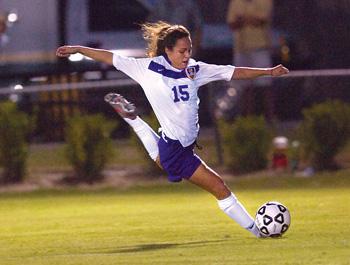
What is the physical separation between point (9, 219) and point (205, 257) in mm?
4541

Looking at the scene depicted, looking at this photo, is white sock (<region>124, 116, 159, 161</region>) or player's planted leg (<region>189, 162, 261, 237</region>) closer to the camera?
player's planted leg (<region>189, 162, 261, 237</region>)

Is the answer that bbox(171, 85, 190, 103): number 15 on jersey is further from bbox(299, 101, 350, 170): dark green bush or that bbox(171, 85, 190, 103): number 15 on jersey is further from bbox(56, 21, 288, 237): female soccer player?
bbox(299, 101, 350, 170): dark green bush

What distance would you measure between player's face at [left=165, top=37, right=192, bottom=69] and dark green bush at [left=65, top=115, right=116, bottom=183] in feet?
22.6

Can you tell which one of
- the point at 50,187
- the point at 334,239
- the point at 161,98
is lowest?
the point at 50,187

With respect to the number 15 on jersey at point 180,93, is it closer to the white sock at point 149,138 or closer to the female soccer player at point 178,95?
the female soccer player at point 178,95

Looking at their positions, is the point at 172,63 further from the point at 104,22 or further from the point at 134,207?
the point at 104,22

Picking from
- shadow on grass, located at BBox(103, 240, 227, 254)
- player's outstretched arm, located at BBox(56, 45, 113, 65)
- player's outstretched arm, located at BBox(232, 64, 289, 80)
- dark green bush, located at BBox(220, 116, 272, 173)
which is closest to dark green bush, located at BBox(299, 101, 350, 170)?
dark green bush, located at BBox(220, 116, 272, 173)

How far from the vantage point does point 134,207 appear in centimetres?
1655

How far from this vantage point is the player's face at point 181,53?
12.6 metres

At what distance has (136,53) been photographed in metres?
22.6

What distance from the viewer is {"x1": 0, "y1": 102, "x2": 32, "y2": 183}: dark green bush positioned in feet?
63.5

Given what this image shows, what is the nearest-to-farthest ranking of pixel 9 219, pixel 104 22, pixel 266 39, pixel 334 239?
pixel 334 239
pixel 9 219
pixel 266 39
pixel 104 22

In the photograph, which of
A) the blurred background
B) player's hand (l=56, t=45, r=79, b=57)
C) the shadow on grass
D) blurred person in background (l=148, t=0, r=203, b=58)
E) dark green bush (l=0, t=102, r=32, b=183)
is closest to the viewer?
the shadow on grass

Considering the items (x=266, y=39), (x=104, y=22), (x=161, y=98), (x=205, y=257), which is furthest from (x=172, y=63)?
(x=104, y=22)
